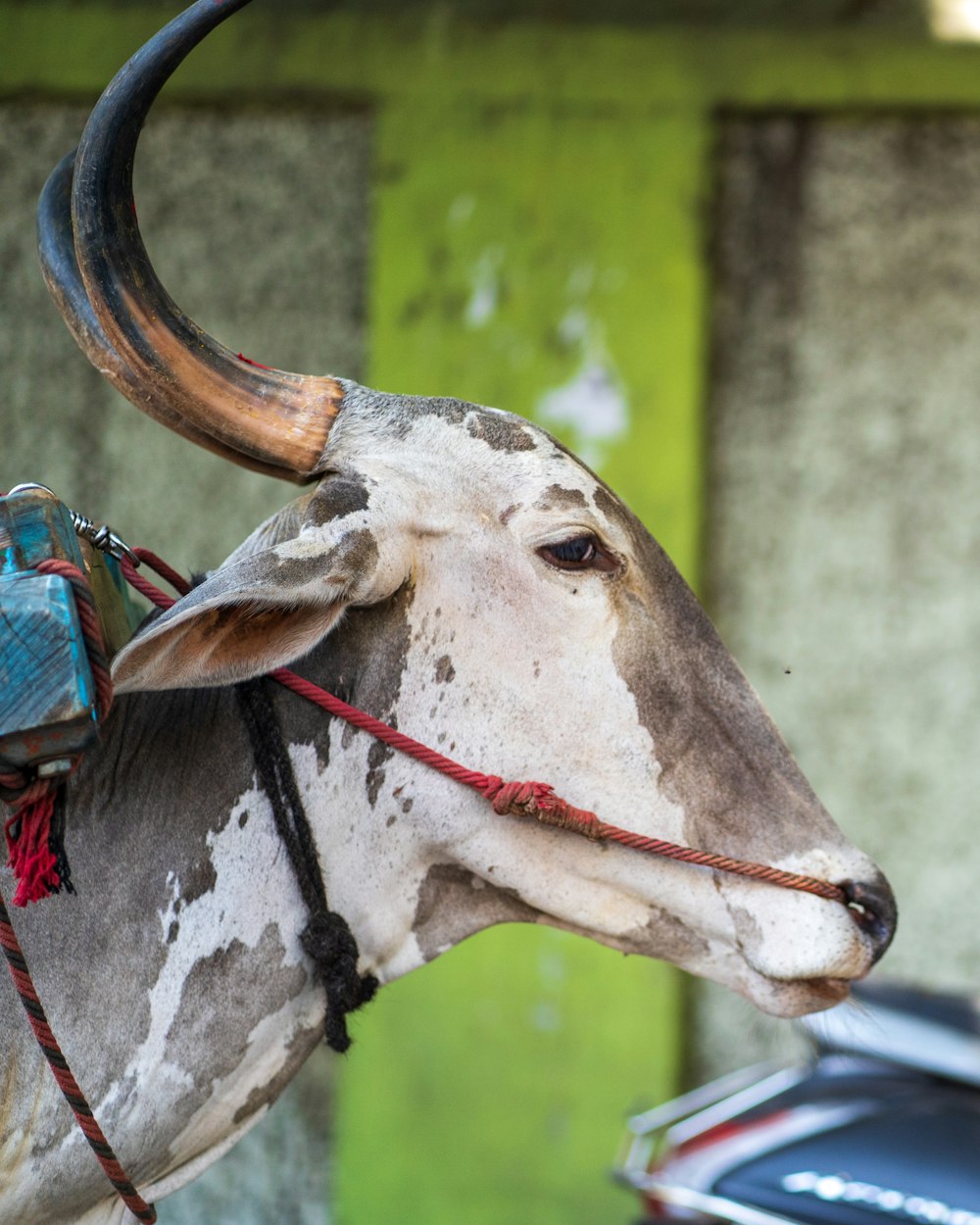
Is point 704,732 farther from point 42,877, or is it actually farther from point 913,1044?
point 913,1044

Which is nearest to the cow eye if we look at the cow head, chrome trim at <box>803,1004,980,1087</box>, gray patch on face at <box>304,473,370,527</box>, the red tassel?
the cow head

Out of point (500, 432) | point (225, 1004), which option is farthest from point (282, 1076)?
point (500, 432)

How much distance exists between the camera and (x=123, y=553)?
2025 mm

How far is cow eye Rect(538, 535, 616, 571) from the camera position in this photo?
6.31 ft

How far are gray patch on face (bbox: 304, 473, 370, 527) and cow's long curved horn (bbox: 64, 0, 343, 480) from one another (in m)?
0.09

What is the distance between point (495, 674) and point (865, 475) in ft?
10.9

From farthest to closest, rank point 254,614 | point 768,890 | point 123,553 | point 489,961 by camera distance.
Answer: point 489,961 < point 123,553 < point 768,890 < point 254,614

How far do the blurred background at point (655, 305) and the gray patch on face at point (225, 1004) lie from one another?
2.74 meters

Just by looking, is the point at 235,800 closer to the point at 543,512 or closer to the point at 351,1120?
the point at 543,512

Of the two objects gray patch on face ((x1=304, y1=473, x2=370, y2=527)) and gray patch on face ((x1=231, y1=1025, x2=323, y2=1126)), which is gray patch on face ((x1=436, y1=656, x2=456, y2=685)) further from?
gray patch on face ((x1=231, y1=1025, x2=323, y2=1126))

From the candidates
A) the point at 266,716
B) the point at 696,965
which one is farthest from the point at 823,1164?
the point at 266,716

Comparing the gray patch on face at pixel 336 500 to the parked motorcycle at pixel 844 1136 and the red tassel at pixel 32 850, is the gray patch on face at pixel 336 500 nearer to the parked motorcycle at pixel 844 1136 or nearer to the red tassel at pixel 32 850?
the red tassel at pixel 32 850

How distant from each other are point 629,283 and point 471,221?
625mm

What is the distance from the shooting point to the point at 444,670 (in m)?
1.89
